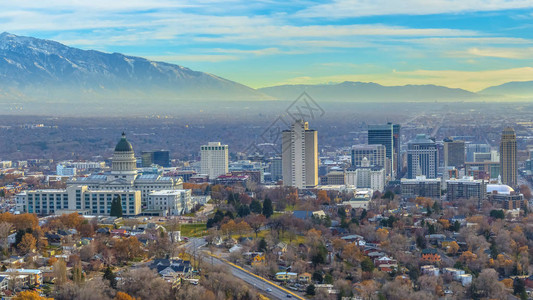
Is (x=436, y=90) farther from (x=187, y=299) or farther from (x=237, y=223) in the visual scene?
(x=187, y=299)

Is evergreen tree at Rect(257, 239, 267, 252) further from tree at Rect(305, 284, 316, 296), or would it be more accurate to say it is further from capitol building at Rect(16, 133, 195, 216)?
capitol building at Rect(16, 133, 195, 216)

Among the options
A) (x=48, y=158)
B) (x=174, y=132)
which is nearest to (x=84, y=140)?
(x=174, y=132)

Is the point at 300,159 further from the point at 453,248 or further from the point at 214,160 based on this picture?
the point at 453,248

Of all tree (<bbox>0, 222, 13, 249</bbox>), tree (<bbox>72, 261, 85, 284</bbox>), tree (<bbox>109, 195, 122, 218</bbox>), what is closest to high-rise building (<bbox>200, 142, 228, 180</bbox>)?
tree (<bbox>109, 195, 122, 218</bbox>)

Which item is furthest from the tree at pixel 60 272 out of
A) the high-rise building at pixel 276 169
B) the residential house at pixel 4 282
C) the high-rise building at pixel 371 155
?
the high-rise building at pixel 371 155

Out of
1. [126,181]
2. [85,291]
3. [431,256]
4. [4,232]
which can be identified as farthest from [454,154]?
[85,291]
